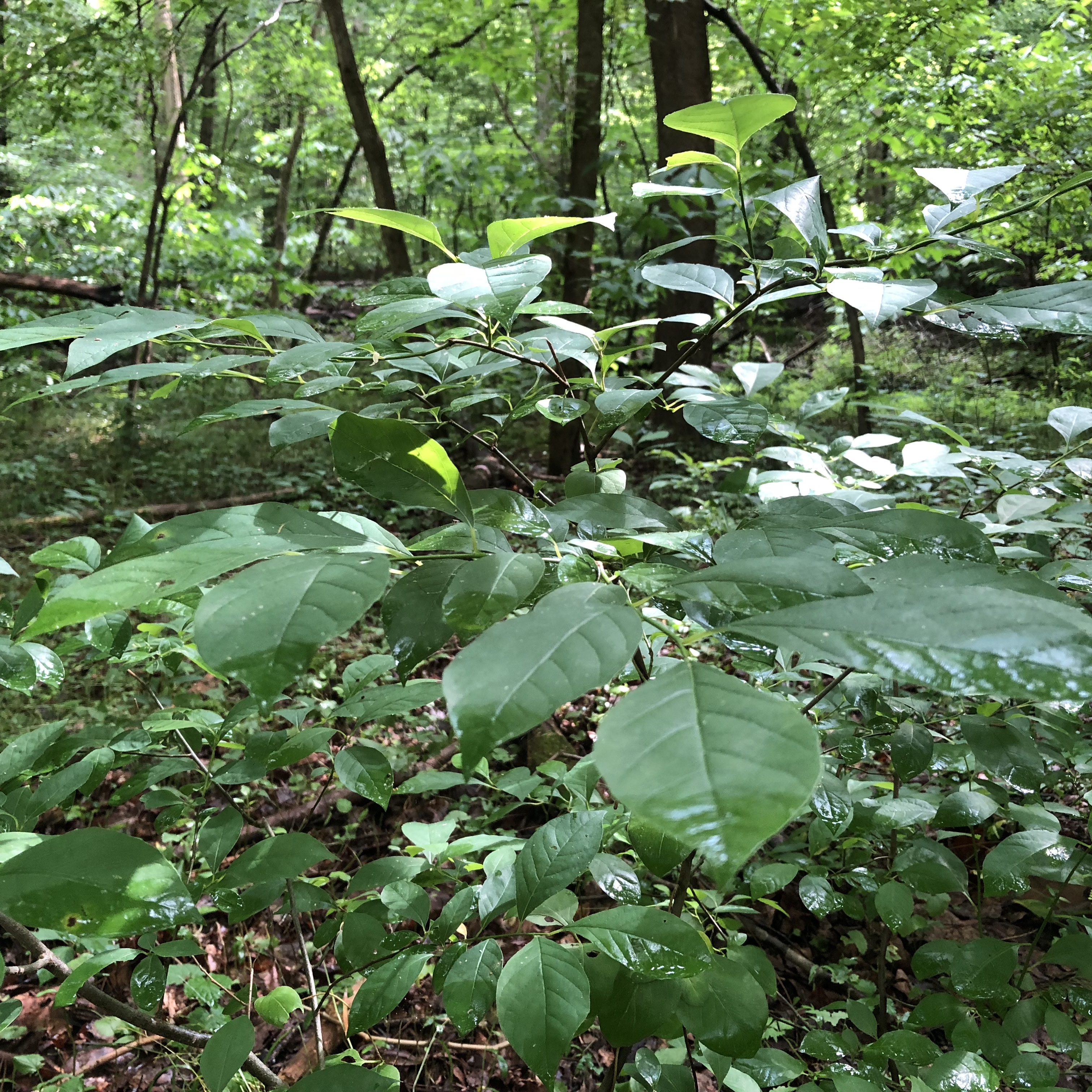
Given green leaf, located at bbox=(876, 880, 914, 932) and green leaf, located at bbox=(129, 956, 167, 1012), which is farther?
green leaf, located at bbox=(876, 880, 914, 932)

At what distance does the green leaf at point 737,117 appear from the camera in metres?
0.60

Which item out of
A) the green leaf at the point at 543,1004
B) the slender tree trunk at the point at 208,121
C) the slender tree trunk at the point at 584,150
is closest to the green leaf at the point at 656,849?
the green leaf at the point at 543,1004

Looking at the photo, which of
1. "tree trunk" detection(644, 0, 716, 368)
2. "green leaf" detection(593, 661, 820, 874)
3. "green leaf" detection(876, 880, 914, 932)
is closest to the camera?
"green leaf" detection(593, 661, 820, 874)

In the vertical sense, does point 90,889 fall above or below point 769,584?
below

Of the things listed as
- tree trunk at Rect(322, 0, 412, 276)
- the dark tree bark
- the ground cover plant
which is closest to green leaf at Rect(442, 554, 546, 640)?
the ground cover plant

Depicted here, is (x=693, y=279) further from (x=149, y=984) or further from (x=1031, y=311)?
(x=149, y=984)

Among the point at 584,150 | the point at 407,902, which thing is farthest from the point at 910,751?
the point at 584,150

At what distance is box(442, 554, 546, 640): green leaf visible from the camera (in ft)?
1.36

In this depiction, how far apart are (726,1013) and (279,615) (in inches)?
26.0

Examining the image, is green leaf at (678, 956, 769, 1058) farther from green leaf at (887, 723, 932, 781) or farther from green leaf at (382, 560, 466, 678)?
green leaf at (382, 560, 466, 678)

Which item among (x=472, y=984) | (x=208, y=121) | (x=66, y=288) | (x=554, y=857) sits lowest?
(x=472, y=984)

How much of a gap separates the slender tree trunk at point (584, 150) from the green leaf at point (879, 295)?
3376 millimetres

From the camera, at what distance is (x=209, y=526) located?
0.48 meters

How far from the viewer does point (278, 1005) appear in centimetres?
97
